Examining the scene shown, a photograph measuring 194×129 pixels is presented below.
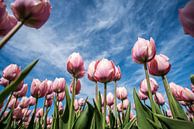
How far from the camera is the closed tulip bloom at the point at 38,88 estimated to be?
8.29ft

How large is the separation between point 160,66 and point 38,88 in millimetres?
1555

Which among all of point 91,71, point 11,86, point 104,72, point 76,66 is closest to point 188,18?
point 11,86

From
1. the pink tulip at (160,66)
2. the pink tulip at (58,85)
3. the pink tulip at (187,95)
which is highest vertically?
the pink tulip at (58,85)

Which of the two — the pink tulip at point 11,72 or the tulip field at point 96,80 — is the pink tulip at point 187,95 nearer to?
the tulip field at point 96,80

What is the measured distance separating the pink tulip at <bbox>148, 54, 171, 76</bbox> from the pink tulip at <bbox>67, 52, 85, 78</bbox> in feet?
2.27

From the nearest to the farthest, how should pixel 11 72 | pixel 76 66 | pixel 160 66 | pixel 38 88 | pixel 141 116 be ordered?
pixel 141 116, pixel 160 66, pixel 76 66, pixel 11 72, pixel 38 88

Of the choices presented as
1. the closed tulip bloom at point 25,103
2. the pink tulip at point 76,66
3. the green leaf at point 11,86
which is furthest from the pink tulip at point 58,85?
the green leaf at point 11,86

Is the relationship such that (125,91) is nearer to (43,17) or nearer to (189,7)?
(43,17)

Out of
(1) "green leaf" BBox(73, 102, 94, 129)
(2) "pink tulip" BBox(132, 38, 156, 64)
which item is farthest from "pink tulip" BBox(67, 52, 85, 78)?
(2) "pink tulip" BBox(132, 38, 156, 64)

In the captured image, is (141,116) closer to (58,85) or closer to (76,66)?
(76,66)

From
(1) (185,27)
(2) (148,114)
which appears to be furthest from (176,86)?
(1) (185,27)

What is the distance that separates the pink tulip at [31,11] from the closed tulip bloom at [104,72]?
911 mm

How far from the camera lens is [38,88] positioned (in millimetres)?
2553

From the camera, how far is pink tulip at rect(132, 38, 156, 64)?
5.95 ft
